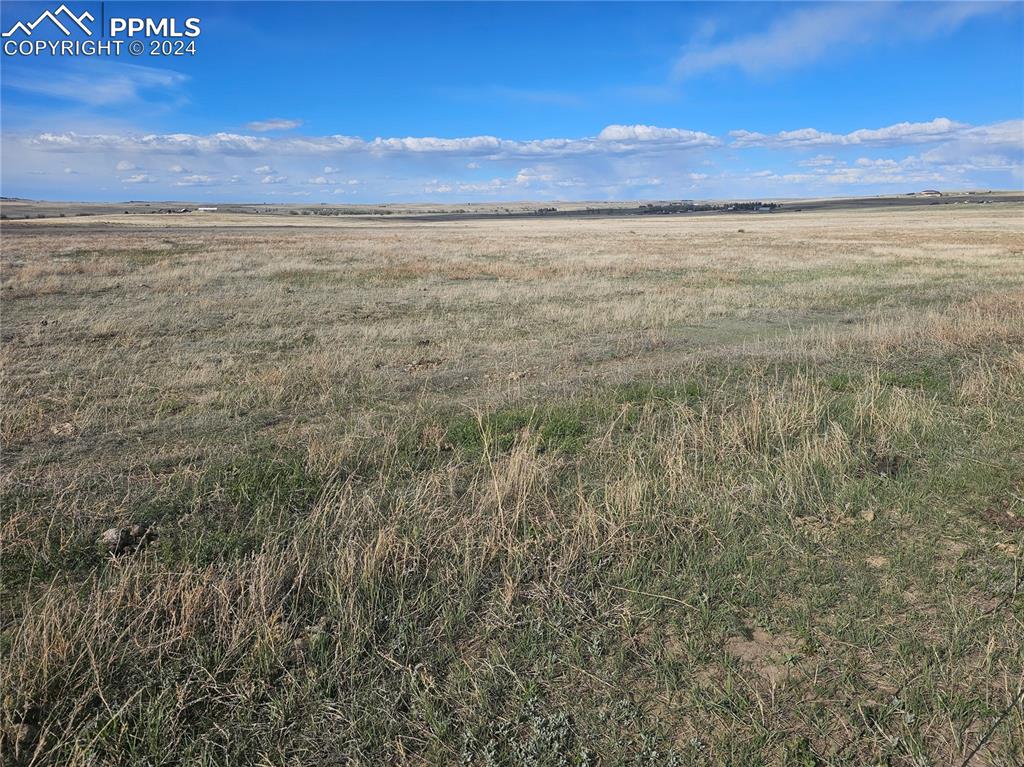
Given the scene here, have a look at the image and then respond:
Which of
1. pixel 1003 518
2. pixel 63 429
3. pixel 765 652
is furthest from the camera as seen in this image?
pixel 63 429

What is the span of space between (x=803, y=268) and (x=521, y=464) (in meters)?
25.4

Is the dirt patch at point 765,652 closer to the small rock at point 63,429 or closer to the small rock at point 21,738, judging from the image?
the small rock at point 21,738

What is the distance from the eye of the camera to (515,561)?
4.65m

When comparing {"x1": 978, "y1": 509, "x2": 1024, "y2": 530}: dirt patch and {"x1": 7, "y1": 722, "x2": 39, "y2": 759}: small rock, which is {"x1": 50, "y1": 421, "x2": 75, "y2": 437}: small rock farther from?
{"x1": 978, "y1": 509, "x2": 1024, "y2": 530}: dirt patch

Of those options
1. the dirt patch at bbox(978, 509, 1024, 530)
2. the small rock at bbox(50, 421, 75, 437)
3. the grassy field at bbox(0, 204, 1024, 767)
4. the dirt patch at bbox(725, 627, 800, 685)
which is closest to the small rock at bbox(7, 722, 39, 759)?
the grassy field at bbox(0, 204, 1024, 767)

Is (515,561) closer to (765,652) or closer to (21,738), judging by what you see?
(765,652)

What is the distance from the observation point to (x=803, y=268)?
27312mm

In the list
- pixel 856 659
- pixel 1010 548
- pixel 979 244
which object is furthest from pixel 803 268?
pixel 856 659

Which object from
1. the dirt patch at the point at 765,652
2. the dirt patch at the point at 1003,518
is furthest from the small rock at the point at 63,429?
the dirt patch at the point at 1003,518

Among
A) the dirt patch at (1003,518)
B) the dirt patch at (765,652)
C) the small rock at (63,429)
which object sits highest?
the small rock at (63,429)

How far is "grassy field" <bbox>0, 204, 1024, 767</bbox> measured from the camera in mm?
3236

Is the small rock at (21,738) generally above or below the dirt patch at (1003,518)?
below

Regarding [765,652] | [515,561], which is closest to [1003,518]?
[765,652]

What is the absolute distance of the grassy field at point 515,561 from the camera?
3.24m
